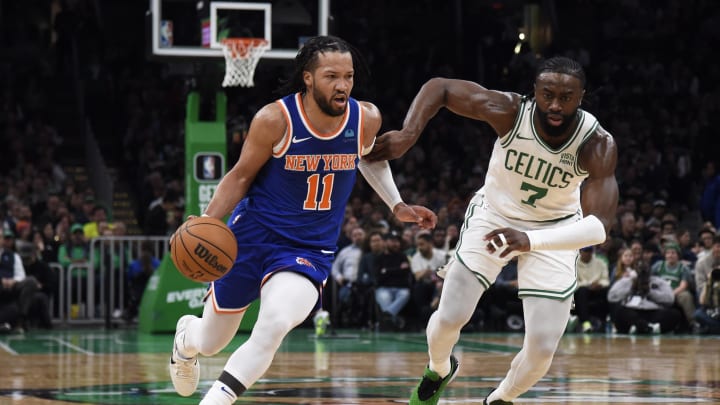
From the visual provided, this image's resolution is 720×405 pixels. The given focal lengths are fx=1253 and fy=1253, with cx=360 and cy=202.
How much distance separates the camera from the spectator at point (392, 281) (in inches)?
691

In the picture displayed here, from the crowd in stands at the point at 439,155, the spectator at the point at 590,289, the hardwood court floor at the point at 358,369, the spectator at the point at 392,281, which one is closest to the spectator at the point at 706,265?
the crowd in stands at the point at 439,155

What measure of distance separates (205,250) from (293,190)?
629 mm

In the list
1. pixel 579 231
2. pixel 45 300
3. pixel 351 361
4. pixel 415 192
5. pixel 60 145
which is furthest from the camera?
pixel 60 145

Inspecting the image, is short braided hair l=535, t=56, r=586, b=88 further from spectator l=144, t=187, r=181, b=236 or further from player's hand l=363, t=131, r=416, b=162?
spectator l=144, t=187, r=181, b=236

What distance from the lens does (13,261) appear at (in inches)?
658

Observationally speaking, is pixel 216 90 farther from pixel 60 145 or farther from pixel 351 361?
pixel 60 145

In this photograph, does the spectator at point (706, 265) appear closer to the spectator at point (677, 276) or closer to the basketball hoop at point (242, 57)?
the spectator at point (677, 276)

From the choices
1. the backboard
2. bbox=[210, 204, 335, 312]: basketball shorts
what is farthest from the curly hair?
the backboard

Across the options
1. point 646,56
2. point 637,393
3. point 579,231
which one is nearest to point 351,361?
point 637,393

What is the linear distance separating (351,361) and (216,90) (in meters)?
4.98

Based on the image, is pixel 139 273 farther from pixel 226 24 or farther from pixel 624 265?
pixel 624 265

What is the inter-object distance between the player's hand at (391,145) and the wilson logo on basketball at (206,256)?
128cm

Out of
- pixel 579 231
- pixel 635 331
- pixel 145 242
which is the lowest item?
pixel 635 331

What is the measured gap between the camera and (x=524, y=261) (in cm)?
765
